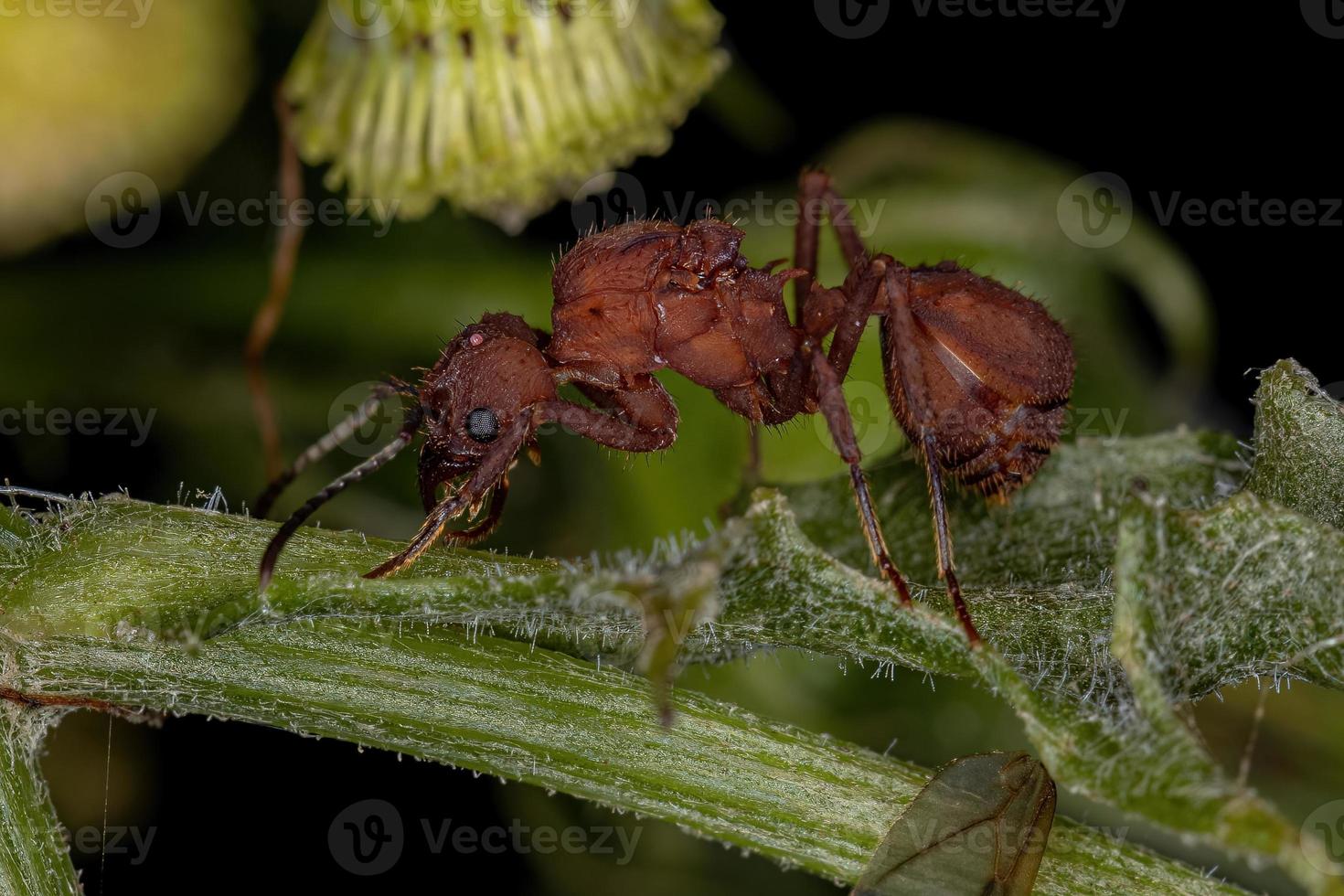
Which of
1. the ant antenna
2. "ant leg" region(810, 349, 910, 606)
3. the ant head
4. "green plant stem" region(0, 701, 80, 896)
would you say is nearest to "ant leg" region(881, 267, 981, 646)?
"ant leg" region(810, 349, 910, 606)

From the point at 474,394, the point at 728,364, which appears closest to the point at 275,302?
the point at 474,394

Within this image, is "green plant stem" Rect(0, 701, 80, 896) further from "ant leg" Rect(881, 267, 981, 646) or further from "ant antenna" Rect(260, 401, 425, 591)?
"ant leg" Rect(881, 267, 981, 646)

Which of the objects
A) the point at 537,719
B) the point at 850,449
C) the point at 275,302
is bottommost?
the point at 537,719

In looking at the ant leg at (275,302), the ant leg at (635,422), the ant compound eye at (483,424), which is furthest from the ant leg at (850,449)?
the ant leg at (275,302)

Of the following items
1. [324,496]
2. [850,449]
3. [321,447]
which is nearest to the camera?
[324,496]

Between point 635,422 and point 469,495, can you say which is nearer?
point 469,495

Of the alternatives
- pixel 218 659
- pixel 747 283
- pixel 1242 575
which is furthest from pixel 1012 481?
pixel 218 659

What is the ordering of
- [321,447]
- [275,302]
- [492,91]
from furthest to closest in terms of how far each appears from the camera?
[275,302] < [492,91] < [321,447]

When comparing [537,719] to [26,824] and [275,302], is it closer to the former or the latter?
[26,824]
